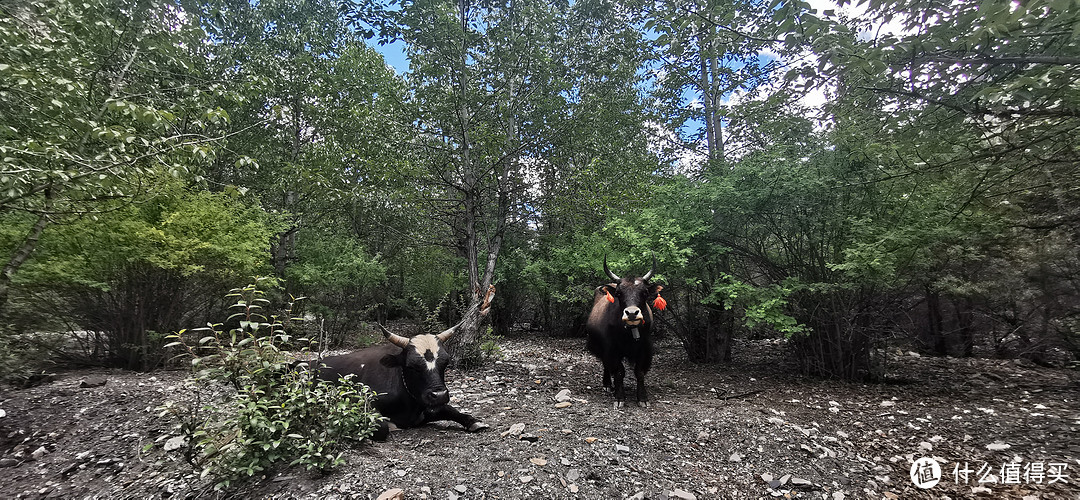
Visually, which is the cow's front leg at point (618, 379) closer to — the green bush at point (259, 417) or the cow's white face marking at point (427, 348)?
the cow's white face marking at point (427, 348)

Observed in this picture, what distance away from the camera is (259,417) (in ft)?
10.4

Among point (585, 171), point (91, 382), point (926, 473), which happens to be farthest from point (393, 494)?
point (585, 171)

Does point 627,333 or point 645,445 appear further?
point 627,333

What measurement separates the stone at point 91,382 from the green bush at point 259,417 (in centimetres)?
393

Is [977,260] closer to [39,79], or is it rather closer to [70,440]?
[39,79]

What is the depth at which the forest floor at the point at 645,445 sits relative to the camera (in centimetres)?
354

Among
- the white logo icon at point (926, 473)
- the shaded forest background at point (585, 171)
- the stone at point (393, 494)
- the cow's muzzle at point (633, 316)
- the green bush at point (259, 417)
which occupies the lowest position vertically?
the white logo icon at point (926, 473)

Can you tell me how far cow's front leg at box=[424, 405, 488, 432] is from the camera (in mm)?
4730

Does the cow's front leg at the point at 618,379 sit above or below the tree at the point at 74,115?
below

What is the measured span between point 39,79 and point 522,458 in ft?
19.3

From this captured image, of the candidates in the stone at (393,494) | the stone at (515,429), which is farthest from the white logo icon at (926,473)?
the stone at (393,494)

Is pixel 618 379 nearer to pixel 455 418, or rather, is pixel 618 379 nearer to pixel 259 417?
pixel 455 418

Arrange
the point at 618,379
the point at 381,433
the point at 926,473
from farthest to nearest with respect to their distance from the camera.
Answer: the point at 618,379 < the point at 381,433 < the point at 926,473

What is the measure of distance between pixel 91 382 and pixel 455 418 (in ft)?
18.5
